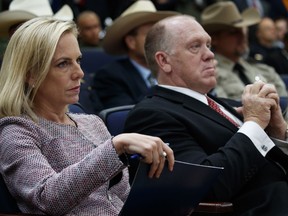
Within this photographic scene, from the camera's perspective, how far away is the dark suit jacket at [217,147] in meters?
3.21

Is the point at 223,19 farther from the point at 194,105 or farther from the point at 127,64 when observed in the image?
the point at 194,105

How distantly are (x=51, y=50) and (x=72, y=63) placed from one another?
0.13 metres

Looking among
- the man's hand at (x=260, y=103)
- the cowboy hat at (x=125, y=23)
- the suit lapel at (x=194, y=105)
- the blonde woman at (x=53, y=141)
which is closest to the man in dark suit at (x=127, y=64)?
the cowboy hat at (x=125, y=23)

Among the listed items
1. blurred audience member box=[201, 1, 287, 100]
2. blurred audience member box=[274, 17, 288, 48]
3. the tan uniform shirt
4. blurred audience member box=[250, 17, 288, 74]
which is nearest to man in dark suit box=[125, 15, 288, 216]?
the tan uniform shirt

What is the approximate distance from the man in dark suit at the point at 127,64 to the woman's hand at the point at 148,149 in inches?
106

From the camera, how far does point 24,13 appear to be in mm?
5129

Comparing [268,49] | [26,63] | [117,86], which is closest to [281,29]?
[268,49]

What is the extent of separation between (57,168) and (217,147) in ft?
3.00

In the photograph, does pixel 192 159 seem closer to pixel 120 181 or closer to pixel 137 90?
pixel 120 181

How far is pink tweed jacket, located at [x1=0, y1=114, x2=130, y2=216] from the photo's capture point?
2547mm

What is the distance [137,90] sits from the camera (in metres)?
5.42

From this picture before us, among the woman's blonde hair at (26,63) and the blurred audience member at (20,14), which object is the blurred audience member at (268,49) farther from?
the woman's blonde hair at (26,63)

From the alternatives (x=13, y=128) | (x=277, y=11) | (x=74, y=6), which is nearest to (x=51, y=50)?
(x=13, y=128)

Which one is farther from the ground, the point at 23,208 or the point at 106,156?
the point at 106,156
